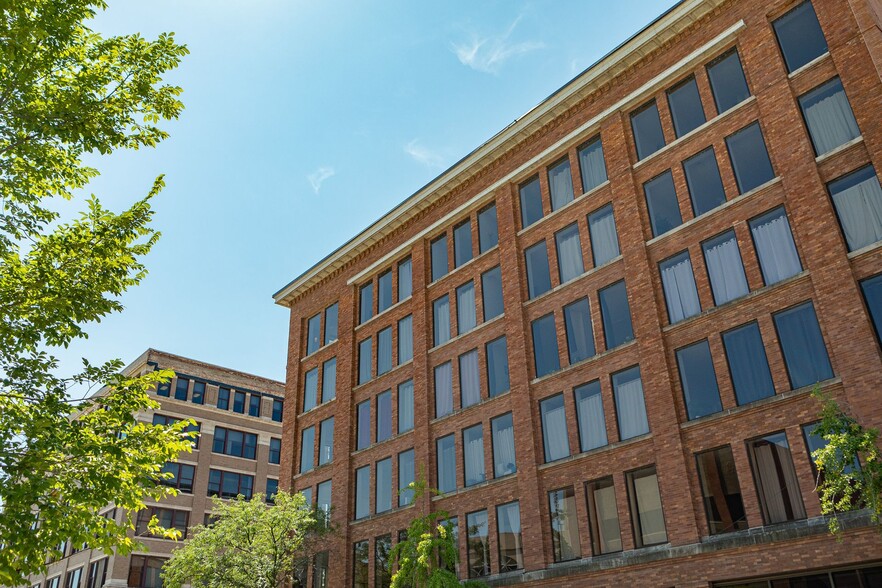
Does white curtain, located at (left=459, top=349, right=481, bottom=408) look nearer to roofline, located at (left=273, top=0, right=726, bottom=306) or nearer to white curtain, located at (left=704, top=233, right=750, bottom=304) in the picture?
roofline, located at (left=273, top=0, right=726, bottom=306)

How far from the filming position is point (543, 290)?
32.5m

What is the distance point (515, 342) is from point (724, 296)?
9.20 m

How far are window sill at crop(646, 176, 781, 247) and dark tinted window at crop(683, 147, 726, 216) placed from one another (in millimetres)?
408

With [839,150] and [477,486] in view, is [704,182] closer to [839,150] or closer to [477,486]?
[839,150]

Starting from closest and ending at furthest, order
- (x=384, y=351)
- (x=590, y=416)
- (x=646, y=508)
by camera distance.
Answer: (x=646, y=508) < (x=590, y=416) < (x=384, y=351)

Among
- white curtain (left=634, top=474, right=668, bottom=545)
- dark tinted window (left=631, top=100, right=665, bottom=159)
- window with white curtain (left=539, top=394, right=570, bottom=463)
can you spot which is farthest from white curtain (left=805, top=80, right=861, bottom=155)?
window with white curtain (left=539, top=394, right=570, bottom=463)

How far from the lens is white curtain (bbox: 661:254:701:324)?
26812 millimetres

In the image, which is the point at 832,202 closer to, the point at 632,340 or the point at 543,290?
the point at 632,340

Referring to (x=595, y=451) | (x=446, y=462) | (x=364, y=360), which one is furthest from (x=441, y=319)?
(x=595, y=451)

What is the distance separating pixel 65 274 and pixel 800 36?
2434cm

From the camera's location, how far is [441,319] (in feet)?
Answer: 123

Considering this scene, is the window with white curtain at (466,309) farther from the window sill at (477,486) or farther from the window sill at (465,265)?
the window sill at (477,486)

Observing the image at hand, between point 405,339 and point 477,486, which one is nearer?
point 477,486

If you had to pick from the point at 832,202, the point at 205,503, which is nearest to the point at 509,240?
the point at 832,202
